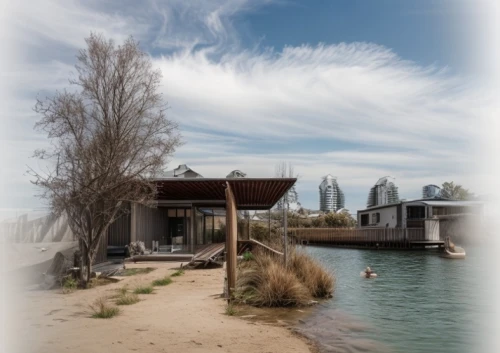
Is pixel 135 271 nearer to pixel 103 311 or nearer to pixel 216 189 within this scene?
pixel 216 189

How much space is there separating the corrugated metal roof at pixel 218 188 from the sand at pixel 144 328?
19.2 feet

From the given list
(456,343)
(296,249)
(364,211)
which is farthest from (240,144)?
(364,211)

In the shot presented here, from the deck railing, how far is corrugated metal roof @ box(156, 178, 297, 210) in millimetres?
18334

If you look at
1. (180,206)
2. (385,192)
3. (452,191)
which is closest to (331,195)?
(385,192)

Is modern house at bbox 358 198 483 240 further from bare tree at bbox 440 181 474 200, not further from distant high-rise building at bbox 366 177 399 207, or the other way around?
distant high-rise building at bbox 366 177 399 207

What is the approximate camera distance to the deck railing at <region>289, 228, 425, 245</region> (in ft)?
140

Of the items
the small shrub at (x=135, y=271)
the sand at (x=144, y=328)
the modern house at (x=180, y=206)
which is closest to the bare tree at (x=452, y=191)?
the modern house at (x=180, y=206)

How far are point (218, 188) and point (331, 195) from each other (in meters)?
98.6

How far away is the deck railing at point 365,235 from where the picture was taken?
42812 mm

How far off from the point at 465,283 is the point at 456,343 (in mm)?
9501

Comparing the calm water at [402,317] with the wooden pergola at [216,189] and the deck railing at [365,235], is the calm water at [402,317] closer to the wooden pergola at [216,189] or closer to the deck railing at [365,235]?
the wooden pergola at [216,189]

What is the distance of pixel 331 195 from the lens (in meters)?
115

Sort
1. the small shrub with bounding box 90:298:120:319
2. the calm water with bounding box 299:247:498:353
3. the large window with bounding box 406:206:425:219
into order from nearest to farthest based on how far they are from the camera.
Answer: the small shrub with bounding box 90:298:120:319 → the calm water with bounding box 299:247:498:353 → the large window with bounding box 406:206:425:219

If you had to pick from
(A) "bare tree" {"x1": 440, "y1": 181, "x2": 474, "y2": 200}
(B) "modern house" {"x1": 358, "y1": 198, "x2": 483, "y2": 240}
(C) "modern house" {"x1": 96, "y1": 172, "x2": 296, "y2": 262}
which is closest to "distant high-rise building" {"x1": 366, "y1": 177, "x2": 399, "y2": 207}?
(A) "bare tree" {"x1": 440, "y1": 181, "x2": 474, "y2": 200}
